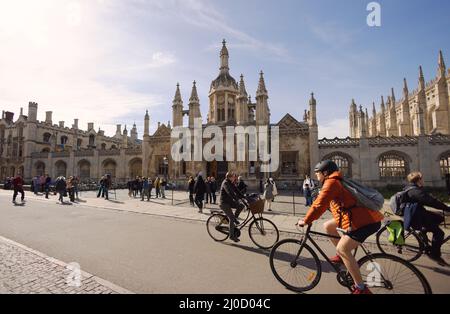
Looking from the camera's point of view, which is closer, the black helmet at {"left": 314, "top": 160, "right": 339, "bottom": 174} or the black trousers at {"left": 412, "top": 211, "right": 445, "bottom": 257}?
the black helmet at {"left": 314, "top": 160, "right": 339, "bottom": 174}

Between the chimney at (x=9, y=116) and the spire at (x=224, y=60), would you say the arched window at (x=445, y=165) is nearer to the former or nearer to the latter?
the spire at (x=224, y=60)

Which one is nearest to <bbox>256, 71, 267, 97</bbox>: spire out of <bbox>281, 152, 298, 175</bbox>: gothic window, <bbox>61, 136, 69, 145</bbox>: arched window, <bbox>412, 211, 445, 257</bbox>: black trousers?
<bbox>281, 152, 298, 175</bbox>: gothic window

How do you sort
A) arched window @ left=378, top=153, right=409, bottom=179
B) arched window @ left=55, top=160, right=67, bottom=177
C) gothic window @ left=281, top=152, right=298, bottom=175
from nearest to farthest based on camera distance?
arched window @ left=378, top=153, right=409, bottom=179, gothic window @ left=281, top=152, right=298, bottom=175, arched window @ left=55, top=160, right=67, bottom=177

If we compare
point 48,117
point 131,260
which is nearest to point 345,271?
point 131,260

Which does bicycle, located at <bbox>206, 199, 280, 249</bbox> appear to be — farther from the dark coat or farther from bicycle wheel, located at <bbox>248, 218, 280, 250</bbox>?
the dark coat

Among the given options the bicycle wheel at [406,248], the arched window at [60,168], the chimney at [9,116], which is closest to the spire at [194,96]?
the bicycle wheel at [406,248]

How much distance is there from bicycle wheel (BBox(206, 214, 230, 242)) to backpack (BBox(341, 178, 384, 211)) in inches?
154

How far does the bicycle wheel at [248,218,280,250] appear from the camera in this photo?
601 cm

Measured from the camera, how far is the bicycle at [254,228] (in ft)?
20.0

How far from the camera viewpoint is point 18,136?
1695 inches

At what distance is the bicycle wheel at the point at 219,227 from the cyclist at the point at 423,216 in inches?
163
